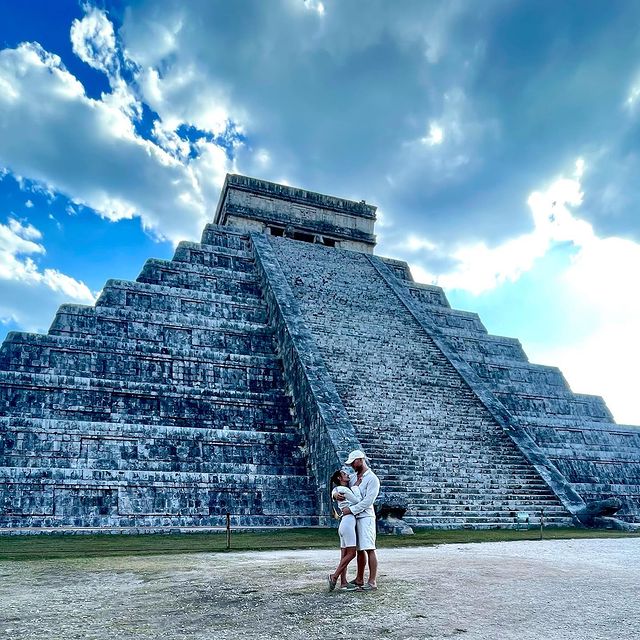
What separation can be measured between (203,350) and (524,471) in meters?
7.77

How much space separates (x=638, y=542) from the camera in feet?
28.0

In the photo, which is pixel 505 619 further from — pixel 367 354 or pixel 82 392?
pixel 367 354

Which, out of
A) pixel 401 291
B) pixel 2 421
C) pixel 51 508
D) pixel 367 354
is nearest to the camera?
pixel 51 508

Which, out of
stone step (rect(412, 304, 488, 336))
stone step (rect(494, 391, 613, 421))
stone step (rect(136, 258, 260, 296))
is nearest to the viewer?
stone step (rect(494, 391, 613, 421))

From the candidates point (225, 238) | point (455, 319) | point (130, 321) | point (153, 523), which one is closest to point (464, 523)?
point (153, 523)

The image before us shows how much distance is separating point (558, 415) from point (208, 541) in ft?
40.2

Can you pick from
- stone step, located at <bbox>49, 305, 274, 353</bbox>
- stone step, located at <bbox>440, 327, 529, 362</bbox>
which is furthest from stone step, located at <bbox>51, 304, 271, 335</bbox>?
stone step, located at <bbox>440, 327, 529, 362</bbox>

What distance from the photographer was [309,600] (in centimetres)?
393

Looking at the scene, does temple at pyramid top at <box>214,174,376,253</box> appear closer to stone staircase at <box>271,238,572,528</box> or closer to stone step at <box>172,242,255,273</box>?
stone step at <box>172,242,255,273</box>

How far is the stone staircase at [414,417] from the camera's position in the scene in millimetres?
10953

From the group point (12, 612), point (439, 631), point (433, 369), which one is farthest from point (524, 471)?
point (12, 612)

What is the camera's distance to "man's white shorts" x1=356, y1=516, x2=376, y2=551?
443cm

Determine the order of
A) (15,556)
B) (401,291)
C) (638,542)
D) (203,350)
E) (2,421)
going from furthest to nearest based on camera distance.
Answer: (401,291) → (203,350) → (2,421) → (638,542) → (15,556)

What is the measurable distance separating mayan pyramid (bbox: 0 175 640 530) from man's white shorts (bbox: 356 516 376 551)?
525 centimetres
